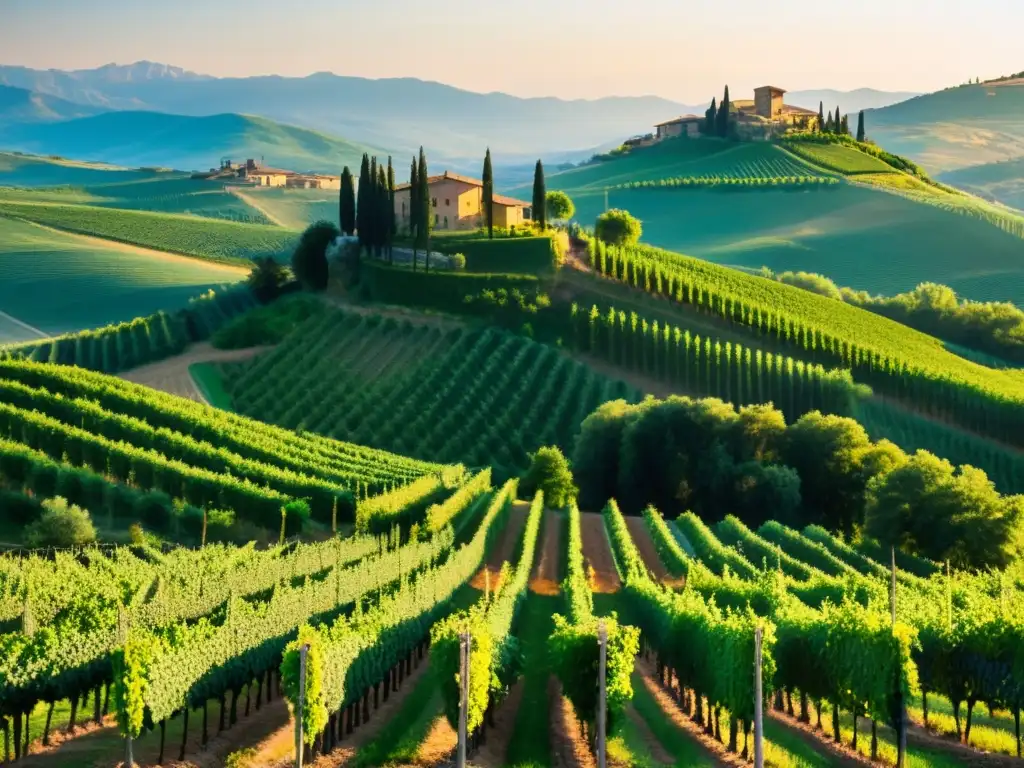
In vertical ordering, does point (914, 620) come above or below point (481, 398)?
above

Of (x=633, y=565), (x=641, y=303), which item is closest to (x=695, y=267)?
(x=641, y=303)

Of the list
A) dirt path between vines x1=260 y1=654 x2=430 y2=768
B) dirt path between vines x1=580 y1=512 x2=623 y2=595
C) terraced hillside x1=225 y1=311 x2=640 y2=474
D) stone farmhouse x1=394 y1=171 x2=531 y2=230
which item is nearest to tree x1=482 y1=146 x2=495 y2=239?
stone farmhouse x1=394 y1=171 x2=531 y2=230

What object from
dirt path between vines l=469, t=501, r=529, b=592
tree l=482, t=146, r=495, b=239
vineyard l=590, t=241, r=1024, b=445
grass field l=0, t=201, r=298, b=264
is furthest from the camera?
grass field l=0, t=201, r=298, b=264

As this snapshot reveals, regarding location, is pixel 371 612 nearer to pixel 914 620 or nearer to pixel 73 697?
pixel 73 697

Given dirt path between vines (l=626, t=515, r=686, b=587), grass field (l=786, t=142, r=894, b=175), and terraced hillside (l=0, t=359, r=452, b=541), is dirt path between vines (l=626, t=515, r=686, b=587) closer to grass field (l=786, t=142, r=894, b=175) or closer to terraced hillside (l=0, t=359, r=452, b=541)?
terraced hillside (l=0, t=359, r=452, b=541)

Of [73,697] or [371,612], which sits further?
[371,612]

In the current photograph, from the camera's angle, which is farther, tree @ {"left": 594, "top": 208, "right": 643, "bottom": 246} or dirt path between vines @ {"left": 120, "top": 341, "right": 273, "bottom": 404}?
tree @ {"left": 594, "top": 208, "right": 643, "bottom": 246}

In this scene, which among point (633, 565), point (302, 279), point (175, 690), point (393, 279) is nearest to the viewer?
point (175, 690)
